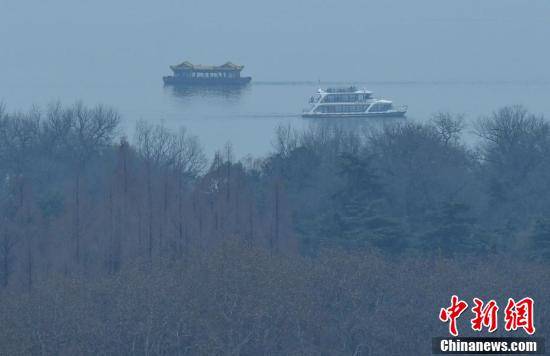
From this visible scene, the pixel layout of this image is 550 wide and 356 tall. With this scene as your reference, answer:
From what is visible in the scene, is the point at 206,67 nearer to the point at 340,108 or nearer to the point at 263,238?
the point at 340,108

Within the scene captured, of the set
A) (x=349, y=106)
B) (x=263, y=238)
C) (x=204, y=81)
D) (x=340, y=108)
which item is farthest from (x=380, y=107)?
(x=263, y=238)

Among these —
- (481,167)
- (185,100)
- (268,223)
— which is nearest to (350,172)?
(268,223)

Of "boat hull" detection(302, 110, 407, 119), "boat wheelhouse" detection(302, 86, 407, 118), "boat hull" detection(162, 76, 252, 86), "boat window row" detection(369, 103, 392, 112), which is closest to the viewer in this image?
"boat hull" detection(302, 110, 407, 119)

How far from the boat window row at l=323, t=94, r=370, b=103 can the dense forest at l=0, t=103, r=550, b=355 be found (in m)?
8.20

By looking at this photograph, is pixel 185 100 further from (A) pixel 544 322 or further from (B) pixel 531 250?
(A) pixel 544 322

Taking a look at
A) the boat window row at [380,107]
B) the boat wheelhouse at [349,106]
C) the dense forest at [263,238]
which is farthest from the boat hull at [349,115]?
the dense forest at [263,238]

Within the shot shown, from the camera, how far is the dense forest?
6.57 metres

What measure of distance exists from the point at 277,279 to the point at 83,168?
6.48 metres

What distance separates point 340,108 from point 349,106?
199 millimetres

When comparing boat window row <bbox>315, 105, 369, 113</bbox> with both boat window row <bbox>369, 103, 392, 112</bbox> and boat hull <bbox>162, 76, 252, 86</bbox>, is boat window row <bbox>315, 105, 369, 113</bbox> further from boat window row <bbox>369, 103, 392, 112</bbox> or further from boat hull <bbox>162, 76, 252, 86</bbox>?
boat hull <bbox>162, 76, 252, 86</bbox>

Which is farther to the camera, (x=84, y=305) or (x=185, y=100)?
(x=185, y=100)

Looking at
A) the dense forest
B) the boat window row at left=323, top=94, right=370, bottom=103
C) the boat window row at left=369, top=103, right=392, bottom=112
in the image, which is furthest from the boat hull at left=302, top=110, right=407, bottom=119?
the dense forest

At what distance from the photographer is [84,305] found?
260 inches

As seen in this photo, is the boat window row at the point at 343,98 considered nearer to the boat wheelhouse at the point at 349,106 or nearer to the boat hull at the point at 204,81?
the boat wheelhouse at the point at 349,106
